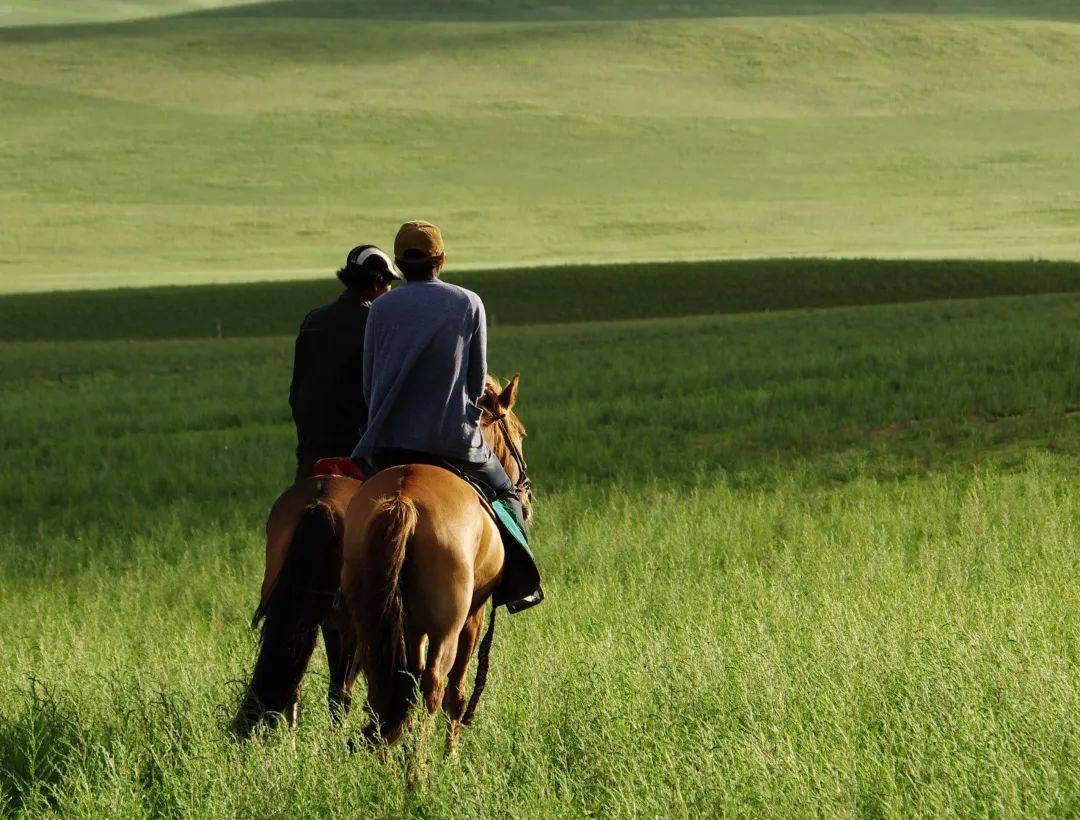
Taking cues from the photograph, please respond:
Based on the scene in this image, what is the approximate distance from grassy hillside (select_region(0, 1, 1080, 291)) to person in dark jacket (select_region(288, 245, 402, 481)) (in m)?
41.2

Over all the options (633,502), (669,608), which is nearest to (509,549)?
(669,608)

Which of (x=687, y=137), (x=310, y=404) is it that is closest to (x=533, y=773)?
(x=310, y=404)

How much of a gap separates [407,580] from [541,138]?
7322 cm

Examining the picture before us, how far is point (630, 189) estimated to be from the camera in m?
67.6

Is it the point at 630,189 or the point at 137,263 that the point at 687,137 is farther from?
the point at 137,263

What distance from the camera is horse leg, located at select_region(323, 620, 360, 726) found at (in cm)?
591

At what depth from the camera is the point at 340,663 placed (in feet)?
19.9

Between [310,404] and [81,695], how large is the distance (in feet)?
4.83

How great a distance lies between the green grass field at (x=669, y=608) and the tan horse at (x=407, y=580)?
0.27 metres

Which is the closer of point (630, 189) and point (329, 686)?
point (329, 686)

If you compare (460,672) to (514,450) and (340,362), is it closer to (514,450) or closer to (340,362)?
(514,450)

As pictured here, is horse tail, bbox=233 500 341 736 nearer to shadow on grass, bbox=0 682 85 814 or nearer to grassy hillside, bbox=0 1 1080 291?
shadow on grass, bbox=0 682 85 814

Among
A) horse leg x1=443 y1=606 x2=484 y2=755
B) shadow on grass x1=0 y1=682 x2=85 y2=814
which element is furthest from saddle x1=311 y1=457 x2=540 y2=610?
shadow on grass x1=0 y1=682 x2=85 y2=814

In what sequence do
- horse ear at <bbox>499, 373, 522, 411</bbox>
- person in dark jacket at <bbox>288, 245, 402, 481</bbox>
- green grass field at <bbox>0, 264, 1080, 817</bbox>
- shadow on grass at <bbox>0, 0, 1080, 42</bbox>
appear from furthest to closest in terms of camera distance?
1. shadow on grass at <bbox>0, 0, 1080, 42</bbox>
2. person in dark jacket at <bbox>288, 245, 402, 481</bbox>
3. horse ear at <bbox>499, 373, 522, 411</bbox>
4. green grass field at <bbox>0, 264, 1080, 817</bbox>
